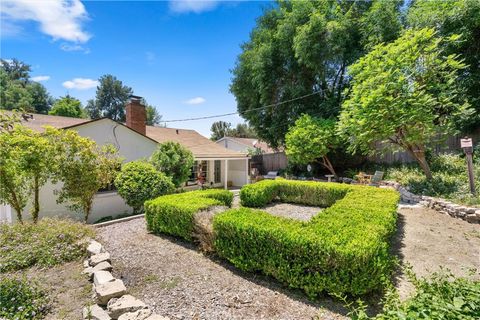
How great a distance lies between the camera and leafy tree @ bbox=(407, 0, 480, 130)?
33.9 ft

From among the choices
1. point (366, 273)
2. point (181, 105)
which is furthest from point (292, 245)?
point (181, 105)

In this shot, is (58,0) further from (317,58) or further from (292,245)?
(317,58)

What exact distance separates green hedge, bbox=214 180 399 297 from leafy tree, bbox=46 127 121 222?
5156 mm

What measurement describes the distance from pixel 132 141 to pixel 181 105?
12.2 meters

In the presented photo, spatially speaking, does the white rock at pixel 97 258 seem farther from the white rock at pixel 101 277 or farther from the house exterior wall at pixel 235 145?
the house exterior wall at pixel 235 145

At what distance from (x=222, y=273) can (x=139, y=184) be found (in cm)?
520

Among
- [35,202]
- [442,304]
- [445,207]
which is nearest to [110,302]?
[442,304]

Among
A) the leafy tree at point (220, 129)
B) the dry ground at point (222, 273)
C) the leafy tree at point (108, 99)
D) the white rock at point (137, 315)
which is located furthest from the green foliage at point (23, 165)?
the leafy tree at point (220, 129)

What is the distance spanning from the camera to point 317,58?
47.8 ft

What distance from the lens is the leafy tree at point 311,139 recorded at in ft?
43.9

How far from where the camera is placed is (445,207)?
24.1ft

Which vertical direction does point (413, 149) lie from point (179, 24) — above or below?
below

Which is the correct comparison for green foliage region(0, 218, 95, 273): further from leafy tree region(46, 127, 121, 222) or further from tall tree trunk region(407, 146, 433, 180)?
tall tree trunk region(407, 146, 433, 180)

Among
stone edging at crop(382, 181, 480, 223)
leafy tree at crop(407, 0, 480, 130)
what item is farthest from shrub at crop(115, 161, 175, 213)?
leafy tree at crop(407, 0, 480, 130)
